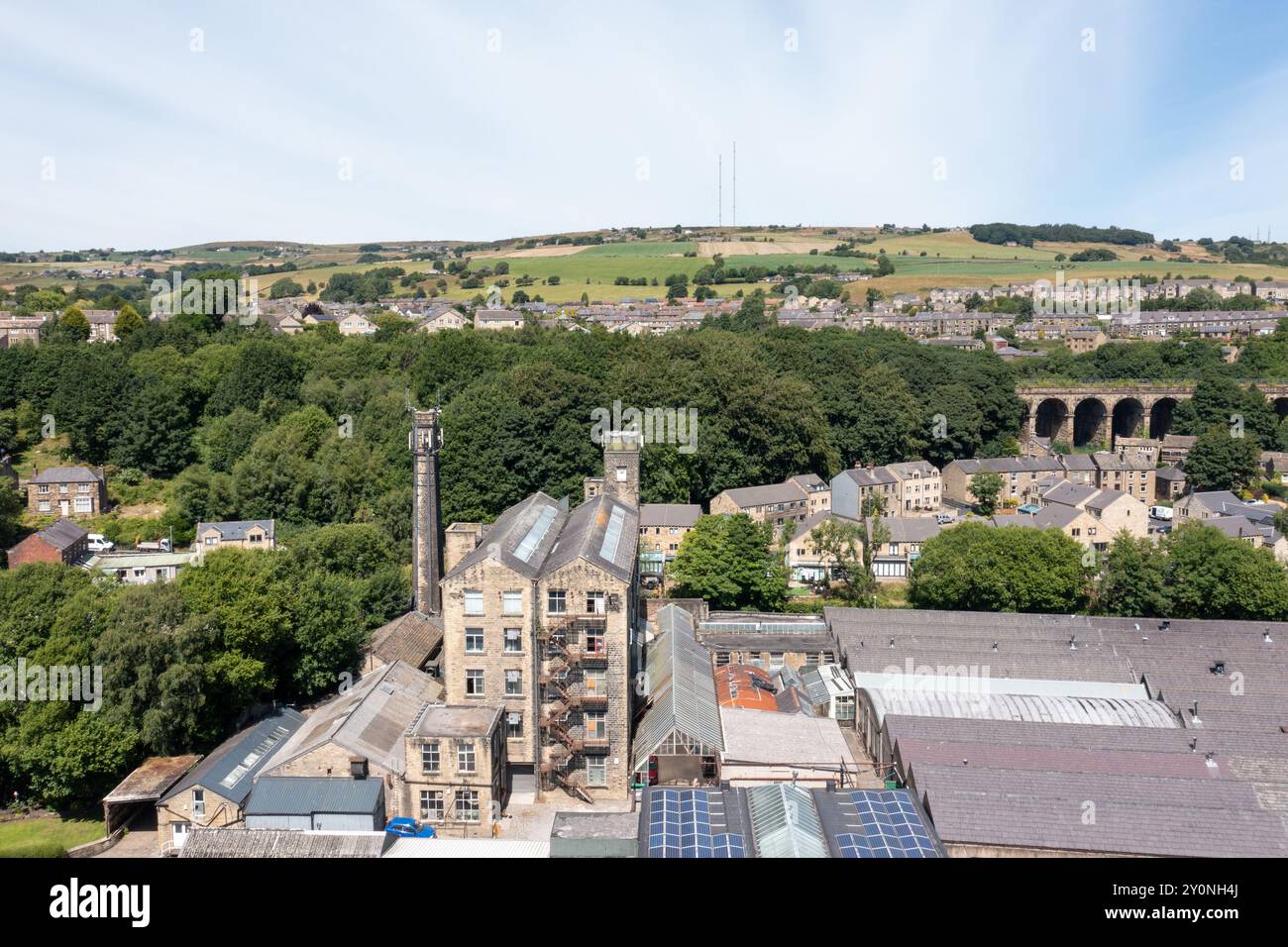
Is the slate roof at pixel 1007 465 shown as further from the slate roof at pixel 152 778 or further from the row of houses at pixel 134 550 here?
the slate roof at pixel 152 778

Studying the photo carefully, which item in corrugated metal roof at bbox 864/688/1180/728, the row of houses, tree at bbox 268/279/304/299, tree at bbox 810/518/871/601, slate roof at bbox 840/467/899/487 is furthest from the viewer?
tree at bbox 268/279/304/299

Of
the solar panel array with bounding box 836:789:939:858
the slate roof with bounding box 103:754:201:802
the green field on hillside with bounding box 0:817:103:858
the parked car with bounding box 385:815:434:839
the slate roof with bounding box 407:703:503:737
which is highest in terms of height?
the slate roof with bounding box 407:703:503:737

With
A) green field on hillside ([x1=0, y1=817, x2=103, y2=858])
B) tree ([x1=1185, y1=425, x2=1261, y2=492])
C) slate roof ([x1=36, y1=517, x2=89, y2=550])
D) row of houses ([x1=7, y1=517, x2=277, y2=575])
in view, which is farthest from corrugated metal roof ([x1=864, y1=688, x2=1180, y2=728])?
tree ([x1=1185, y1=425, x2=1261, y2=492])

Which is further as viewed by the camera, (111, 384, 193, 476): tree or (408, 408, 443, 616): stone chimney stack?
(111, 384, 193, 476): tree

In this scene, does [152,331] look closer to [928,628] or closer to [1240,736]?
[928,628]

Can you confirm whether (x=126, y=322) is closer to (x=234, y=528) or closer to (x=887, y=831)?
(x=234, y=528)

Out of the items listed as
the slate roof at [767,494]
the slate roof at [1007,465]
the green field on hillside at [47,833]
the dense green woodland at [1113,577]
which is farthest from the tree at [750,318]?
the green field on hillside at [47,833]

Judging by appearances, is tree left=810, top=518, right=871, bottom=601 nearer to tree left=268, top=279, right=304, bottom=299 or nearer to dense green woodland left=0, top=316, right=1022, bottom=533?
dense green woodland left=0, top=316, right=1022, bottom=533

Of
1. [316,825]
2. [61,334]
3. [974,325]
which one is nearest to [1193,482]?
[974,325]
